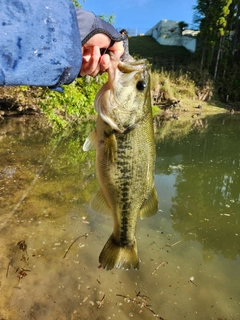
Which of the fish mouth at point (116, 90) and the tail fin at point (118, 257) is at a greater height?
the fish mouth at point (116, 90)

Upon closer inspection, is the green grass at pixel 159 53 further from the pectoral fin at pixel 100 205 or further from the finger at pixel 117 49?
the pectoral fin at pixel 100 205

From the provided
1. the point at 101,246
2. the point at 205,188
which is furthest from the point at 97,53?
the point at 205,188

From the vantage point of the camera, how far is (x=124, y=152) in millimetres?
2078

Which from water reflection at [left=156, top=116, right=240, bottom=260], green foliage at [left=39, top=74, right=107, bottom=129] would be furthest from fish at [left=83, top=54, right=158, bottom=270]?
green foliage at [left=39, top=74, right=107, bottom=129]

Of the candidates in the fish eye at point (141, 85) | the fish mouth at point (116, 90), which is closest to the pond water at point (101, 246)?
the fish mouth at point (116, 90)

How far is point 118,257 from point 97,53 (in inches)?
65.7

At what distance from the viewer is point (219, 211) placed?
664 cm

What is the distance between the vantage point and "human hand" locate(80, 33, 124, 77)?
1771 mm

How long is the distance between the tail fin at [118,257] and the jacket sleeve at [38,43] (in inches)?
60.0

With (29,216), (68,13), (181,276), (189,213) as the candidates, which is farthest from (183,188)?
(68,13)

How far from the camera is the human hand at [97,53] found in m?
1.77

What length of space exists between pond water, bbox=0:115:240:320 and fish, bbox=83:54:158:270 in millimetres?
1849

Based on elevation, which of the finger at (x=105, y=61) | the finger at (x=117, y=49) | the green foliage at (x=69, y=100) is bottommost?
the green foliage at (x=69, y=100)

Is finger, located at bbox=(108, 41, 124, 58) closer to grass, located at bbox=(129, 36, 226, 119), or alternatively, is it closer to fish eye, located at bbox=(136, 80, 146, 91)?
fish eye, located at bbox=(136, 80, 146, 91)
